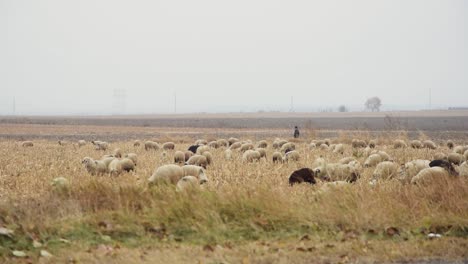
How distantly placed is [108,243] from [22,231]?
4.75ft

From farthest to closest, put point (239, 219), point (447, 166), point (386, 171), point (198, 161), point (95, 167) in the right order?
point (198, 161) < point (95, 167) < point (386, 171) < point (447, 166) < point (239, 219)

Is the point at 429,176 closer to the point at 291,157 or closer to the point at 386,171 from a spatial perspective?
the point at 386,171

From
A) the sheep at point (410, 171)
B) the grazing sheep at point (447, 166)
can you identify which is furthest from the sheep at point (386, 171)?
the grazing sheep at point (447, 166)

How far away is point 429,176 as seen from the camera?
11.1 meters

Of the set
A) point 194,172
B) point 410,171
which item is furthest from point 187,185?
point 410,171

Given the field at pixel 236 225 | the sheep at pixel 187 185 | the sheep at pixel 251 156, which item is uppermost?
the sheep at pixel 187 185

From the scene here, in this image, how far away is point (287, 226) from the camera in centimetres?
847

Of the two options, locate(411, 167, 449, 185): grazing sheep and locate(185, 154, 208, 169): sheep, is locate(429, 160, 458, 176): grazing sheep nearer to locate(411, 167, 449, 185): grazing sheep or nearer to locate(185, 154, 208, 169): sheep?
locate(411, 167, 449, 185): grazing sheep

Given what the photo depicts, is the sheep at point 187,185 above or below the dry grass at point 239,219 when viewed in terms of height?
above

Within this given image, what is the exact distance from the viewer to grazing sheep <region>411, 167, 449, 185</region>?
10770mm

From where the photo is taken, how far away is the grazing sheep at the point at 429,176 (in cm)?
1077

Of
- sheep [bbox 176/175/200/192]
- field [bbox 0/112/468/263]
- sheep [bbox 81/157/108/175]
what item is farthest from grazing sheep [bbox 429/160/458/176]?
sheep [bbox 81/157/108/175]

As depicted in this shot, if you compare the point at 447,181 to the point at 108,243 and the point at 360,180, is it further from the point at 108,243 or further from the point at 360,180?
the point at 108,243

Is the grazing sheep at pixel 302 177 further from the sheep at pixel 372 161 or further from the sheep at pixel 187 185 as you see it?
the sheep at pixel 372 161
